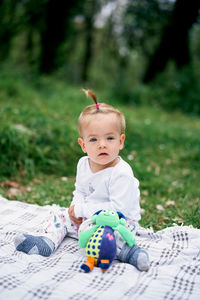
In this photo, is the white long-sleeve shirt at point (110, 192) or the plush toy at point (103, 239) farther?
the white long-sleeve shirt at point (110, 192)

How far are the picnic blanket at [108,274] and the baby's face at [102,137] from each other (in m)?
0.74

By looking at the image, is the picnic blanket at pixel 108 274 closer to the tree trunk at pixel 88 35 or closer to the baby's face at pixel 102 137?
the baby's face at pixel 102 137

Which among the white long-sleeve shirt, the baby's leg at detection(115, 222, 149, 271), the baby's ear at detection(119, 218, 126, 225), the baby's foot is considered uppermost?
the white long-sleeve shirt

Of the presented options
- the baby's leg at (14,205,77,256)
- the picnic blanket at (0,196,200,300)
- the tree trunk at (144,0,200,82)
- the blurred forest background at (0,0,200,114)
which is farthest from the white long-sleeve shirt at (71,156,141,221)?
the tree trunk at (144,0,200,82)

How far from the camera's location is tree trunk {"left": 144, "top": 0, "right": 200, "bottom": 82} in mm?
9836

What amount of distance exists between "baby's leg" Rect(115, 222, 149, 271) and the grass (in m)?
0.86

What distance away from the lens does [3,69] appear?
8633mm

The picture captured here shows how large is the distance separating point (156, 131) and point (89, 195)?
4.32m

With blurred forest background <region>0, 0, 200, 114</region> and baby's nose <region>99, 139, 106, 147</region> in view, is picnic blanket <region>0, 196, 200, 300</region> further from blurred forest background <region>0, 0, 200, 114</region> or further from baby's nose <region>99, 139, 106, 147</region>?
blurred forest background <region>0, 0, 200, 114</region>

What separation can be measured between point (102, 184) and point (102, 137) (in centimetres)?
36

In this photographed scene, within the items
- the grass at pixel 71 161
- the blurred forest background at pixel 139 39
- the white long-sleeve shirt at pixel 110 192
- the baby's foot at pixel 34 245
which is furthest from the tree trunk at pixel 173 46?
the baby's foot at pixel 34 245

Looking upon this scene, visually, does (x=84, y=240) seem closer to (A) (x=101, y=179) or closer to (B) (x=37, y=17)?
(A) (x=101, y=179)

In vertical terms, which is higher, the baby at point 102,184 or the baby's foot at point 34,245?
the baby at point 102,184

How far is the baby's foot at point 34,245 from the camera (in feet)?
7.54
